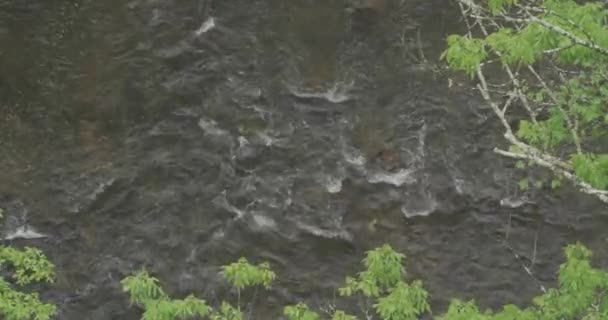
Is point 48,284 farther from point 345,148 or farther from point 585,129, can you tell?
point 585,129

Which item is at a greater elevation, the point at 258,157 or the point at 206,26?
the point at 206,26

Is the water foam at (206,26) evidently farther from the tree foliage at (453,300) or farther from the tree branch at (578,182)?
the tree branch at (578,182)

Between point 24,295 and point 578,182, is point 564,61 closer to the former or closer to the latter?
point 578,182

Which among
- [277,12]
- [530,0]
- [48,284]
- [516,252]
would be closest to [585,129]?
[530,0]

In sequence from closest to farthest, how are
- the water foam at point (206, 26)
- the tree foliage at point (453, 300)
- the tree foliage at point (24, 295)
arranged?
the tree foliage at point (453, 300)
the tree foliage at point (24, 295)
the water foam at point (206, 26)

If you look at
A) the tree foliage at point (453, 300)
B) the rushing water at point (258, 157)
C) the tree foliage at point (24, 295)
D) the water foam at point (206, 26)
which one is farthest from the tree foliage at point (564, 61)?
the water foam at point (206, 26)

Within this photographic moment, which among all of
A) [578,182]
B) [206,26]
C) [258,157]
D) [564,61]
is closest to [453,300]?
[578,182]

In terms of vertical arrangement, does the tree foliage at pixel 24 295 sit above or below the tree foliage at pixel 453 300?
below

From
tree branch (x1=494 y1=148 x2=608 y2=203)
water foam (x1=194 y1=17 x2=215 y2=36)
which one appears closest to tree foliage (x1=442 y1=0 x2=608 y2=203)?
tree branch (x1=494 y1=148 x2=608 y2=203)
